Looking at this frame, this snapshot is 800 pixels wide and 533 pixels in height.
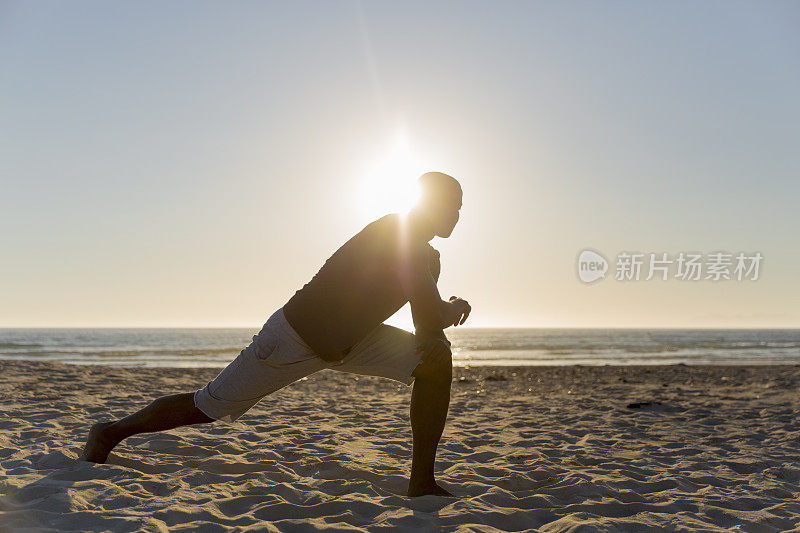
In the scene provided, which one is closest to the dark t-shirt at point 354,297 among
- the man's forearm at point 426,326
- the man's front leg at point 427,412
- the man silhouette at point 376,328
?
the man silhouette at point 376,328

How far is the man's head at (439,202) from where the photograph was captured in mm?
2953

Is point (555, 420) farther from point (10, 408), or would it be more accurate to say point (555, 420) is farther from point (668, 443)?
point (10, 408)

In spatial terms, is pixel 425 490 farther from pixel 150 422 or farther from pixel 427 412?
pixel 150 422

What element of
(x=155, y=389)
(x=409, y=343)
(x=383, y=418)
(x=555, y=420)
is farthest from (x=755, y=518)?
(x=155, y=389)

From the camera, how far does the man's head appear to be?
Result: 2953mm

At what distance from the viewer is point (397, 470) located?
3.71 meters

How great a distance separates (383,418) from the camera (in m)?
6.17

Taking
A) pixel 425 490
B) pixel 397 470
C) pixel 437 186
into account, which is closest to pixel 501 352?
pixel 397 470

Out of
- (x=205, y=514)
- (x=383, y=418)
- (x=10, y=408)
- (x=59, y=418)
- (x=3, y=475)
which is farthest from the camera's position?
(x=383, y=418)

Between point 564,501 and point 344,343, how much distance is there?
1.51 metres

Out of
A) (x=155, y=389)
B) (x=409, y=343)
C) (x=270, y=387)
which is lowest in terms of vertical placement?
(x=155, y=389)

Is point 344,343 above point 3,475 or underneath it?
above

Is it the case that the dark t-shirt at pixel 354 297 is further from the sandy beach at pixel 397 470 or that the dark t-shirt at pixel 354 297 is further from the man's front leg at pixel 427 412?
the sandy beach at pixel 397 470

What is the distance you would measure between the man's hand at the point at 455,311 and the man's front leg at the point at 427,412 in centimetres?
17
